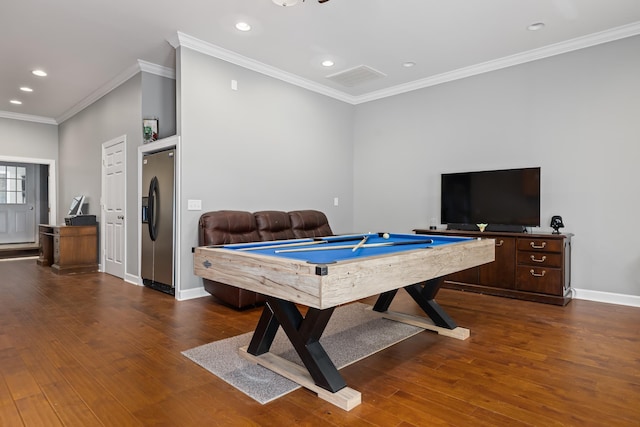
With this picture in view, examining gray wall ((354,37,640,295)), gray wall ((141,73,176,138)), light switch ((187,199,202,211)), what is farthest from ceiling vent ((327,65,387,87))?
light switch ((187,199,202,211))

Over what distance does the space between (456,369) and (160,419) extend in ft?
5.61

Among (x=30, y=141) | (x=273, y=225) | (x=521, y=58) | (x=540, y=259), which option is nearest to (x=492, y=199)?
(x=540, y=259)

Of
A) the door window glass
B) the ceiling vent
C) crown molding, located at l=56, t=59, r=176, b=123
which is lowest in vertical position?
the door window glass

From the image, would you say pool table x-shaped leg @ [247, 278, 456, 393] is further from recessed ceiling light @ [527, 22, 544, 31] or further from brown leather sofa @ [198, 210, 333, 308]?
recessed ceiling light @ [527, 22, 544, 31]

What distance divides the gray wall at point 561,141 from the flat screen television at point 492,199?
0.24 metres

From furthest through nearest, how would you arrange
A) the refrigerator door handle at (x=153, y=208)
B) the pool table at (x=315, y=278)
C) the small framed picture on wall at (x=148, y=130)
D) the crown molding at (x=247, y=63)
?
the small framed picture on wall at (x=148, y=130) < the refrigerator door handle at (x=153, y=208) < the crown molding at (x=247, y=63) < the pool table at (x=315, y=278)

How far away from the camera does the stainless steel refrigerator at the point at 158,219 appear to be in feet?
13.6

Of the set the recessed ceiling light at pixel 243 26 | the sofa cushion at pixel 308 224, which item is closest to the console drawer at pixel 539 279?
the sofa cushion at pixel 308 224

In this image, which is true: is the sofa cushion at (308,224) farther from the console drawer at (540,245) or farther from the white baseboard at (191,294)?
the console drawer at (540,245)

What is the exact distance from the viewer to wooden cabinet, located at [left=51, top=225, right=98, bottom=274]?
218 inches

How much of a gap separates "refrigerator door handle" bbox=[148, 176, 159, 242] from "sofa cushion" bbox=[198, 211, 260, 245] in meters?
0.74

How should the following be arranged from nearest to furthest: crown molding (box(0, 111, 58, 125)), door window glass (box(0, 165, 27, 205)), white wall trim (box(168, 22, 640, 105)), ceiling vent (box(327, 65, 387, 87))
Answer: white wall trim (box(168, 22, 640, 105)) → ceiling vent (box(327, 65, 387, 87)) → crown molding (box(0, 111, 58, 125)) → door window glass (box(0, 165, 27, 205))

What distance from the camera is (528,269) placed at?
3.97 meters

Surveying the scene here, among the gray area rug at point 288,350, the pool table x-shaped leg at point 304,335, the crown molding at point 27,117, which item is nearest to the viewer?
the pool table x-shaped leg at point 304,335
